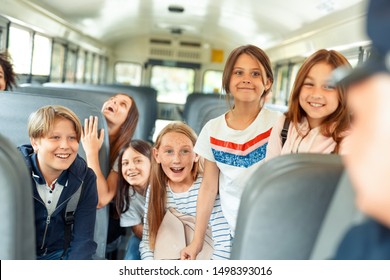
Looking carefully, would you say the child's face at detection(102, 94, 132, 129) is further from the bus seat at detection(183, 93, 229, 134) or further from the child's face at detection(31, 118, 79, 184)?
the child's face at detection(31, 118, 79, 184)

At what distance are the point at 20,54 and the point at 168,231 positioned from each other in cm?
183

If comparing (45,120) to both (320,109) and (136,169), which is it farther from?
(320,109)

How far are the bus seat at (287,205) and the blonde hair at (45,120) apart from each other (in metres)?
0.72

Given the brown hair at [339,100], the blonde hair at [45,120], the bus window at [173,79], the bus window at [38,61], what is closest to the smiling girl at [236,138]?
the brown hair at [339,100]

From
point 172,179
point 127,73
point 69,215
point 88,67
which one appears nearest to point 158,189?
point 172,179

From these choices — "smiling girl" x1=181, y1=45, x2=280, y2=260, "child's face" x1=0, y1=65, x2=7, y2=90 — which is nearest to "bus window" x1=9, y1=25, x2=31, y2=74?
"child's face" x1=0, y1=65, x2=7, y2=90

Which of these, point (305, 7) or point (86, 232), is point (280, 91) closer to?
point (305, 7)

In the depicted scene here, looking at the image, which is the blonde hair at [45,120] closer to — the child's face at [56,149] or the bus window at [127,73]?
the child's face at [56,149]

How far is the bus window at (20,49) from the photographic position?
271cm

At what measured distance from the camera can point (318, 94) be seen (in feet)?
4.69

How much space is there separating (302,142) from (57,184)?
731 mm

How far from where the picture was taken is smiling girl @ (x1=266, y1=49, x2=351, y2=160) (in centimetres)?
141

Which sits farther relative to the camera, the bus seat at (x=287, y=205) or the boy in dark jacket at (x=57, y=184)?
the boy in dark jacket at (x=57, y=184)
